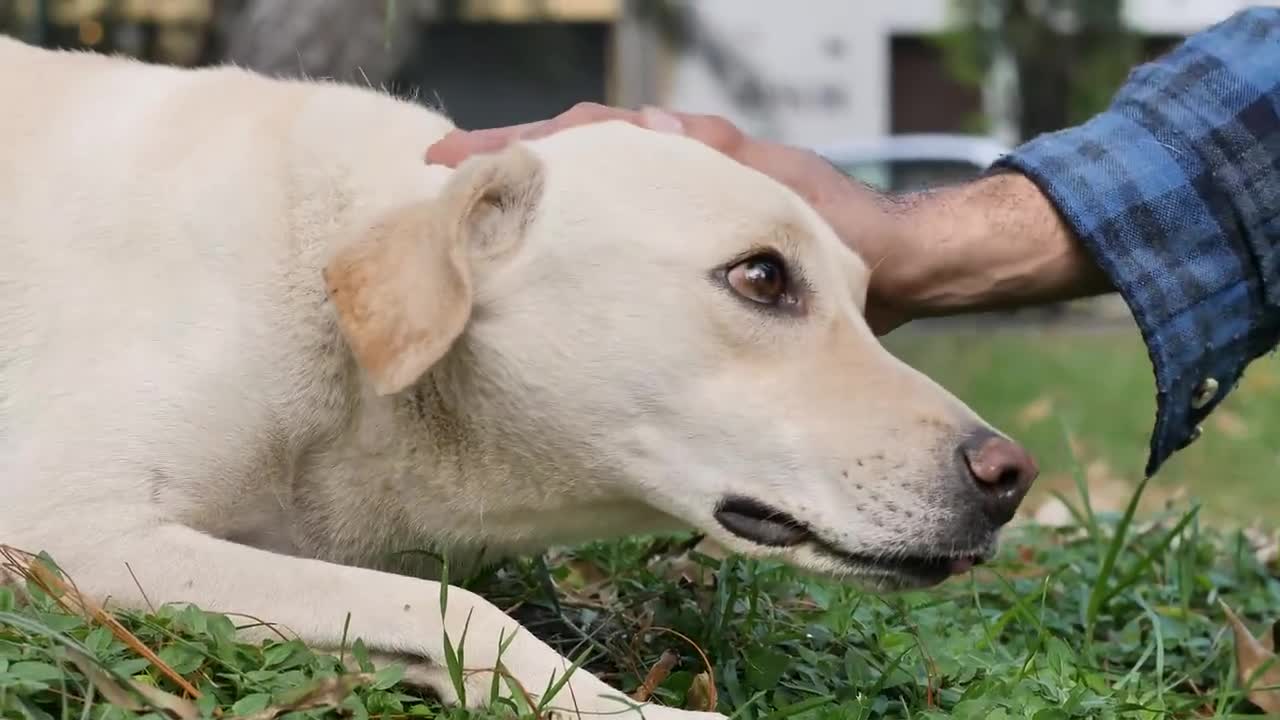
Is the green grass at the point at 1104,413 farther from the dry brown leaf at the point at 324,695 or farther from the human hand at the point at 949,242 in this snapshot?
the dry brown leaf at the point at 324,695

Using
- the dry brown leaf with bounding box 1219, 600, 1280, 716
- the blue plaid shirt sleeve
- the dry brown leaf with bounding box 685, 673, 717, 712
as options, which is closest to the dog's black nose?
Answer: the dry brown leaf with bounding box 685, 673, 717, 712

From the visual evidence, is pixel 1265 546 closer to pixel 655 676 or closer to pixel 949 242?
pixel 949 242

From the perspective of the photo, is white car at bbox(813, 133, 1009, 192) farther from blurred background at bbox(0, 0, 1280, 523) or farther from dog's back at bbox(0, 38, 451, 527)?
dog's back at bbox(0, 38, 451, 527)

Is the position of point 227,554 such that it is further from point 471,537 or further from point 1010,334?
point 1010,334

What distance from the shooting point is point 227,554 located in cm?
241

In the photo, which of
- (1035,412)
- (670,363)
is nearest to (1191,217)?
(670,363)

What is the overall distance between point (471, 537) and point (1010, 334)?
1243 centimetres

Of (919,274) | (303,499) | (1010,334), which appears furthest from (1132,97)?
(1010,334)

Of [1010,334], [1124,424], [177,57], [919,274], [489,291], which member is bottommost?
[1010,334]

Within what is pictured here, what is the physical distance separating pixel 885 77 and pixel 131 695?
22.9 m

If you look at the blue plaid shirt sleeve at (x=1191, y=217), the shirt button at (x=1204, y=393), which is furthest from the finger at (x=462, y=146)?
the shirt button at (x=1204, y=393)

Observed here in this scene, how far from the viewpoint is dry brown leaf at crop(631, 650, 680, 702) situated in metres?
2.41

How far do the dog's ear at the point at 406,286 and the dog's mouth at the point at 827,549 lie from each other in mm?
556

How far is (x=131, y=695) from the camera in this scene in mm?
2084
